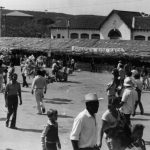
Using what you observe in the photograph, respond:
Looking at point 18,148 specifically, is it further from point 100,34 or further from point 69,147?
point 100,34

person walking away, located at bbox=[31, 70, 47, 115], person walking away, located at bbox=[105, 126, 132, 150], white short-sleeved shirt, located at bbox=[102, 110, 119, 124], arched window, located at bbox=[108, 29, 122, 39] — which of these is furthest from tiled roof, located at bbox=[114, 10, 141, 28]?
person walking away, located at bbox=[105, 126, 132, 150]

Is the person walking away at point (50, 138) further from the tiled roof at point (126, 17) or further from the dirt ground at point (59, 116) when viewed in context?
the tiled roof at point (126, 17)

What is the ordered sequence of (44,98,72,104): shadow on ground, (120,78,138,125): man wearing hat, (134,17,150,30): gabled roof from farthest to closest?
(134,17,150,30): gabled roof < (44,98,72,104): shadow on ground < (120,78,138,125): man wearing hat

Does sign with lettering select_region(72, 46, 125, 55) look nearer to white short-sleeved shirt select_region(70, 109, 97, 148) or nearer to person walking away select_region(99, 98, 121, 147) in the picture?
person walking away select_region(99, 98, 121, 147)

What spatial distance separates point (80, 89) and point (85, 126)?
18.9 metres

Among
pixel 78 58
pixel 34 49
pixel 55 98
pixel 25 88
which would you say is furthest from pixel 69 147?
pixel 34 49

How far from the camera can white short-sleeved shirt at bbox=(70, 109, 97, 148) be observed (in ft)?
22.2

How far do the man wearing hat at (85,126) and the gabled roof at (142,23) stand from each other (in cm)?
4919

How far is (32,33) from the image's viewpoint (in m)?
80.8

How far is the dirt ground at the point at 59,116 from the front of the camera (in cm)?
1172

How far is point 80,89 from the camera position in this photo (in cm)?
2567

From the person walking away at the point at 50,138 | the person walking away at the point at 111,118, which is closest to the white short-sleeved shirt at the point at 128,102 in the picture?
the person walking away at the point at 111,118

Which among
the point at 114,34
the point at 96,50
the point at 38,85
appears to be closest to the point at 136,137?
the point at 38,85

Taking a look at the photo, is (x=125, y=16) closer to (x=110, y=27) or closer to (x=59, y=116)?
(x=110, y=27)
